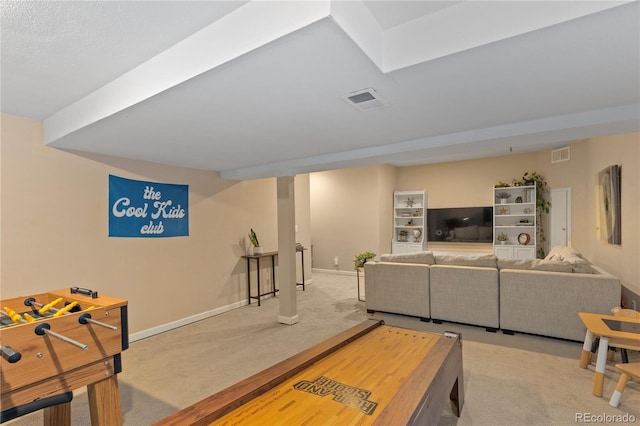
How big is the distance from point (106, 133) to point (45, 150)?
87cm

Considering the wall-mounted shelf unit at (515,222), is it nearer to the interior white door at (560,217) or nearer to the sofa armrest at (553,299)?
the interior white door at (560,217)

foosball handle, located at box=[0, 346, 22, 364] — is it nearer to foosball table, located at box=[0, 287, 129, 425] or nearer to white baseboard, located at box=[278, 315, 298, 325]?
foosball table, located at box=[0, 287, 129, 425]

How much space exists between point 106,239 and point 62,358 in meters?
2.12

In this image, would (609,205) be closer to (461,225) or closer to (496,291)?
(496,291)

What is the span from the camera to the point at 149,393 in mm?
2514

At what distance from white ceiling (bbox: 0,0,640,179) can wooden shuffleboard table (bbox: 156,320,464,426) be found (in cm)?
155

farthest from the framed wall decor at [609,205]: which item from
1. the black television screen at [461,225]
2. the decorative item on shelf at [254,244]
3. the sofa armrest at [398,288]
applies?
the decorative item on shelf at [254,244]

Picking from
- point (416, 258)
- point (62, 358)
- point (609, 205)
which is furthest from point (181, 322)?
point (609, 205)

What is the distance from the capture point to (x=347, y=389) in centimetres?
150

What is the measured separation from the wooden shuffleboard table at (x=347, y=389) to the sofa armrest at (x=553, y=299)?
1.91 meters

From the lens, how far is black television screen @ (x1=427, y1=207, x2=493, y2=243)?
24.0 feet

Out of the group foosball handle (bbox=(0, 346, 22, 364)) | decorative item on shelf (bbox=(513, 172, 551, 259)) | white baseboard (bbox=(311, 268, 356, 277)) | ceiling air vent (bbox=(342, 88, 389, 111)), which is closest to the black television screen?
decorative item on shelf (bbox=(513, 172, 551, 259))

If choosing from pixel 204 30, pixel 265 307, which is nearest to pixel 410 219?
pixel 265 307

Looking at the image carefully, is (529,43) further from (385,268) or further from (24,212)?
(24,212)
